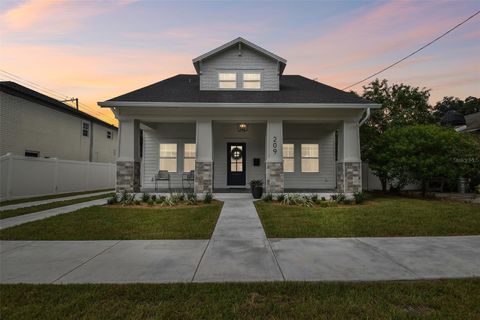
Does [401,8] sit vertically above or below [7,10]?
above

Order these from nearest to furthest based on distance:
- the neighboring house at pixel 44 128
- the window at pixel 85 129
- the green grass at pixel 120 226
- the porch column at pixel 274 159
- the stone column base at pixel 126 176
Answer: the green grass at pixel 120 226 → the stone column base at pixel 126 176 → the porch column at pixel 274 159 → the neighboring house at pixel 44 128 → the window at pixel 85 129

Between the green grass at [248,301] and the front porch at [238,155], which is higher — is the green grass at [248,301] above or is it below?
below

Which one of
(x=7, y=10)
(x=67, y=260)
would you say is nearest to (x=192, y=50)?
(x=7, y=10)

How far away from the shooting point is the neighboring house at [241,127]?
11.1m

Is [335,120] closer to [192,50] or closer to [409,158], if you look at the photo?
[409,158]

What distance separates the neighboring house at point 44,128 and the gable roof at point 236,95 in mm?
6920

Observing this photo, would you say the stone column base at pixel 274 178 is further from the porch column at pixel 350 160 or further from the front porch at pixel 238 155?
the porch column at pixel 350 160

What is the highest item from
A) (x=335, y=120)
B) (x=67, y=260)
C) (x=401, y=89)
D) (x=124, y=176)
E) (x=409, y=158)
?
(x=401, y=89)

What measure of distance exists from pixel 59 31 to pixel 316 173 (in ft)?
43.7

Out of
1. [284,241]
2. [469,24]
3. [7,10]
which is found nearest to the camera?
[284,241]

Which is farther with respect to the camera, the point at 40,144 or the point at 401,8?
the point at 40,144

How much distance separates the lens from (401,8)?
10516 millimetres

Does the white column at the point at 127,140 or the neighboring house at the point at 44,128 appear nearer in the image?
the white column at the point at 127,140

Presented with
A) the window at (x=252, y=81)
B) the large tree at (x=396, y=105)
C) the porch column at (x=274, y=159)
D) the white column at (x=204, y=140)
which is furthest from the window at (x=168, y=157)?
the large tree at (x=396, y=105)
